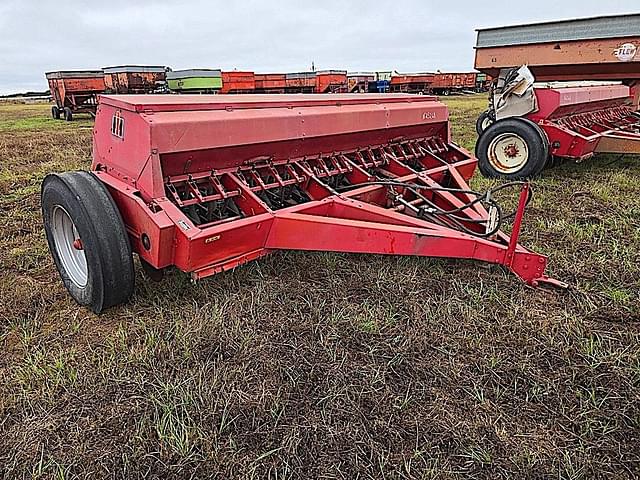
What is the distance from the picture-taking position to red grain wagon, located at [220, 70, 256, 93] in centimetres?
2634

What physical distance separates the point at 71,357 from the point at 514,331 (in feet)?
6.92

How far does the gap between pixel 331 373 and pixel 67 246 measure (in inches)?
73.6

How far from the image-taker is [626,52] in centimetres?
628

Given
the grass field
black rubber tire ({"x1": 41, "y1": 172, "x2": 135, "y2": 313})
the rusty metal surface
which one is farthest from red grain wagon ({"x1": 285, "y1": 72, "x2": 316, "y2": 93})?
black rubber tire ({"x1": 41, "y1": 172, "x2": 135, "y2": 313})

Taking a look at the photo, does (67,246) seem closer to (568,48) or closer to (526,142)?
(526,142)

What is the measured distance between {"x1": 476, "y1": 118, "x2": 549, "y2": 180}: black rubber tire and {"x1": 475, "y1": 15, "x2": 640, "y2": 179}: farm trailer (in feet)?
0.03

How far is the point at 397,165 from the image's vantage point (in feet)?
12.4

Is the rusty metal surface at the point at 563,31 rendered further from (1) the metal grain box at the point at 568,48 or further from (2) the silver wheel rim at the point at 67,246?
(2) the silver wheel rim at the point at 67,246

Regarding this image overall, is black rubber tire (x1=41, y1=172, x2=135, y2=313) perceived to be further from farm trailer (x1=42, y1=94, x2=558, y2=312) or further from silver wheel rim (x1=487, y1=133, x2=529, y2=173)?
silver wheel rim (x1=487, y1=133, x2=529, y2=173)

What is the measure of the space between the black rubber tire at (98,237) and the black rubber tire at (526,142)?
454 cm

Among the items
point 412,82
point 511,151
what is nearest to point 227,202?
point 511,151

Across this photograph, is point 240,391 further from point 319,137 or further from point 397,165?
point 397,165

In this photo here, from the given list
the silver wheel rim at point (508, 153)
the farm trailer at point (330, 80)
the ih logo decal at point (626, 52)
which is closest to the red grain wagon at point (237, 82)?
the farm trailer at point (330, 80)

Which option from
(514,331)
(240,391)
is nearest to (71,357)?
(240,391)
